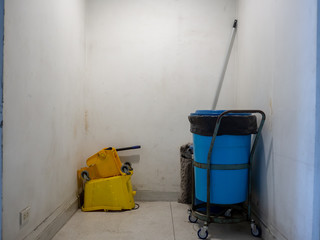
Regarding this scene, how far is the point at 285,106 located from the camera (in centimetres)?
156

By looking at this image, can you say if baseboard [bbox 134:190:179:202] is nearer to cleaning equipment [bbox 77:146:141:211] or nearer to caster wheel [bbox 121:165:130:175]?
Answer: cleaning equipment [bbox 77:146:141:211]

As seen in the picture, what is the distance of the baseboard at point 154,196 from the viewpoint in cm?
276

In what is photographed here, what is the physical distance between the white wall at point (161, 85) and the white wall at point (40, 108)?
1.00ft

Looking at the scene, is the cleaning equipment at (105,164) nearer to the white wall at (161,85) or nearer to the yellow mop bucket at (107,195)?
the yellow mop bucket at (107,195)

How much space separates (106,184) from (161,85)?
1146 mm

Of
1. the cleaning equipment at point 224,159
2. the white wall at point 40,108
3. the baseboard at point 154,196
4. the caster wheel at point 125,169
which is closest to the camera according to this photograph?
the white wall at point 40,108

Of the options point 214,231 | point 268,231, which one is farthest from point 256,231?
point 214,231

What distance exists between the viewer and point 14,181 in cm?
144

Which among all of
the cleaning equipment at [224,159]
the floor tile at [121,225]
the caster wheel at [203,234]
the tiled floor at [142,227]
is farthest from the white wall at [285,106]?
the floor tile at [121,225]

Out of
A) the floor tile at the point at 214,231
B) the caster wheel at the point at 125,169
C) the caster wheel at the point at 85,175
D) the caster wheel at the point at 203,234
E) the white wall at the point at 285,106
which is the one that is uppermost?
the white wall at the point at 285,106

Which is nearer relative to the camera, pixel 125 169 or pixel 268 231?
pixel 268 231

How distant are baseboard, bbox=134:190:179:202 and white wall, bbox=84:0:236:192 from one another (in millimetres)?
51

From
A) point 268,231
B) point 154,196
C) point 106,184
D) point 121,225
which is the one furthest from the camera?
point 154,196

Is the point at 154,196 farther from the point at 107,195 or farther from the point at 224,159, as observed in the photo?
the point at 224,159
